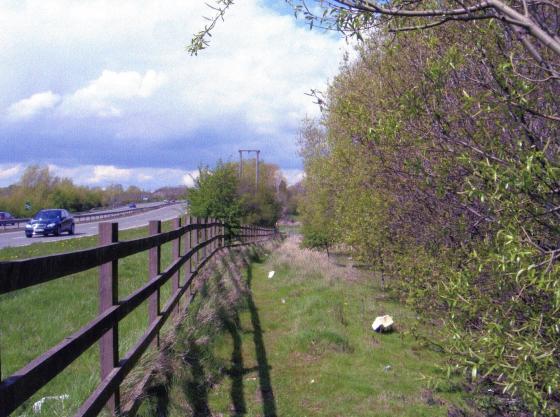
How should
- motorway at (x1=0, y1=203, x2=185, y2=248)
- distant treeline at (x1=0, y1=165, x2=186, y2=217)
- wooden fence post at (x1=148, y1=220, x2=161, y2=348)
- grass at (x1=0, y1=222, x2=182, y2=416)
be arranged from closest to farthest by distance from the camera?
grass at (x1=0, y1=222, x2=182, y2=416) < wooden fence post at (x1=148, y1=220, x2=161, y2=348) < motorway at (x1=0, y1=203, x2=185, y2=248) < distant treeline at (x1=0, y1=165, x2=186, y2=217)

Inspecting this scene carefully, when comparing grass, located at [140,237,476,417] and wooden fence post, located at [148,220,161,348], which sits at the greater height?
wooden fence post, located at [148,220,161,348]

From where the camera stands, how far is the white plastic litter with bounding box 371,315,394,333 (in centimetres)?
866

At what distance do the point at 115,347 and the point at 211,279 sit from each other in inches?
255

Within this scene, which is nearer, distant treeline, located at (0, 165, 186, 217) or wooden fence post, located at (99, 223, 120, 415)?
wooden fence post, located at (99, 223, 120, 415)

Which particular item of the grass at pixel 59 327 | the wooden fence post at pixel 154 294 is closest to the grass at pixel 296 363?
the wooden fence post at pixel 154 294

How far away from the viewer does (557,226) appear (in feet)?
11.0

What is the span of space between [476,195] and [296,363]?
4399 mm

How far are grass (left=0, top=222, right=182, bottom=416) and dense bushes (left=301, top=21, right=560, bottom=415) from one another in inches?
110

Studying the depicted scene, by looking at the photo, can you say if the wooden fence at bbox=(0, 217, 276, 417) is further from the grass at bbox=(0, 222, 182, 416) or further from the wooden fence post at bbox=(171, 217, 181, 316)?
the grass at bbox=(0, 222, 182, 416)

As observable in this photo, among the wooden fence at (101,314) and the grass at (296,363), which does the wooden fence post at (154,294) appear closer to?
the wooden fence at (101,314)

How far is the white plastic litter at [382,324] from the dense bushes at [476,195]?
1007 mm

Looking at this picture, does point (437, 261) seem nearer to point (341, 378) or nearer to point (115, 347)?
point (341, 378)

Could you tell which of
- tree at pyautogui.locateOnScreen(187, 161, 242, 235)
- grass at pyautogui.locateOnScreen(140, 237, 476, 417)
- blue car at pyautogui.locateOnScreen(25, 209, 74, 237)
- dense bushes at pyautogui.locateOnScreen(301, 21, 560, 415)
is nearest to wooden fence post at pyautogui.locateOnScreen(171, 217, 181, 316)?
grass at pyautogui.locateOnScreen(140, 237, 476, 417)

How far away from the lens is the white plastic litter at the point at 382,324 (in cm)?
866
